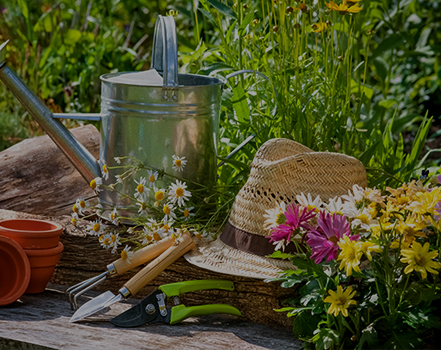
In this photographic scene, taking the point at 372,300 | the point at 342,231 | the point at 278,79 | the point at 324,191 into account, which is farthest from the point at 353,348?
the point at 278,79

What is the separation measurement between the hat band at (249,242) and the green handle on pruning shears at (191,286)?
0.10 meters

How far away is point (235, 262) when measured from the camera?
1.50m

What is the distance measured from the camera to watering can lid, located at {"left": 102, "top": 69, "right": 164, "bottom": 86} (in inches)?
68.3

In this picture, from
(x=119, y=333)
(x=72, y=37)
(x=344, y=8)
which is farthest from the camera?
(x=72, y=37)

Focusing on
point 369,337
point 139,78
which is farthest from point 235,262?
point 139,78

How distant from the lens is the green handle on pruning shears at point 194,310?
1471 mm

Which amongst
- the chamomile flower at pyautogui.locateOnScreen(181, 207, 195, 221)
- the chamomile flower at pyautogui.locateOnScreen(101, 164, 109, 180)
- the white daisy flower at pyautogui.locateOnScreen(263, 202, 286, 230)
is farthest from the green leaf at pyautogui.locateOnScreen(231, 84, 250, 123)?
the white daisy flower at pyautogui.locateOnScreen(263, 202, 286, 230)

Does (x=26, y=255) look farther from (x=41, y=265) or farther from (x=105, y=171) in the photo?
(x=105, y=171)

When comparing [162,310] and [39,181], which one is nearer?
[162,310]

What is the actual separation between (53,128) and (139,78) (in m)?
0.31

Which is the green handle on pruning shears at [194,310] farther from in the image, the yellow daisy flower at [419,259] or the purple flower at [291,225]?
the yellow daisy flower at [419,259]

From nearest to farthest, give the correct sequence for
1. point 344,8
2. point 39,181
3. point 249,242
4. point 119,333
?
point 119,333
point 249,242
point 344,8
point 39,181

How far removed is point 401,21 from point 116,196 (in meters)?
2.19

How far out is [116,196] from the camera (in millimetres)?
1796
